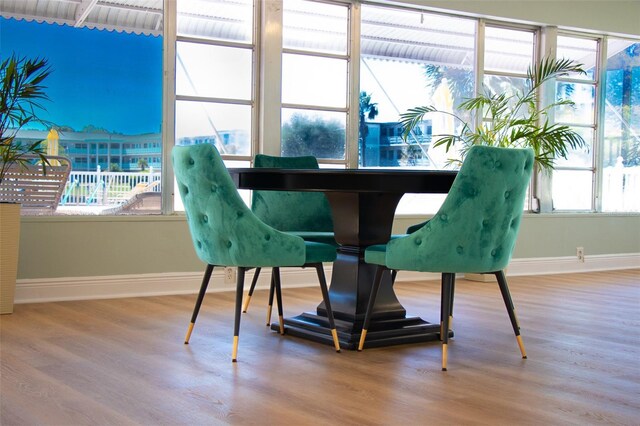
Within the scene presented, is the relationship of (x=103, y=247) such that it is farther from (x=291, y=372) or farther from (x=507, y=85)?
(x=507, y=85)

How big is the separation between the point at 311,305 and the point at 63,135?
195 cm

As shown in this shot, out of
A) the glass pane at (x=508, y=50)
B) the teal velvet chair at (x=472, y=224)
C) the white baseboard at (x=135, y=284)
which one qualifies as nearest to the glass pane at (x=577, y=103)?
the glass pane at (x=508, y=50)

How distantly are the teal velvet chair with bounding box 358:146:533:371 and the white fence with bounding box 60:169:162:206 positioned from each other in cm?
248

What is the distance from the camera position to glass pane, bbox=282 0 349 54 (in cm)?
582

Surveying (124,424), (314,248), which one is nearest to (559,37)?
(314,248)

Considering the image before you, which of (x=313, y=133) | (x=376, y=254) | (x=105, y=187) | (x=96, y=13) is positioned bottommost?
(x=376, y=254)

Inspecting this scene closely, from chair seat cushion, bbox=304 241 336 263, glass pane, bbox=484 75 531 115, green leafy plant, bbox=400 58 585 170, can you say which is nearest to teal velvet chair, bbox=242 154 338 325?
chair seat cushion, bbox=304 241 336 263

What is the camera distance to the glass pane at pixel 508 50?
22.5 ft

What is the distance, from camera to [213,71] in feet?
18.2

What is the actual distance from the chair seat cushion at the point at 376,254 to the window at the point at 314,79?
7.76ft

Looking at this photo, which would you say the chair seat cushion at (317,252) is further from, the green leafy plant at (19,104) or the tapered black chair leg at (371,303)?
the green leafy plant at (19,104)

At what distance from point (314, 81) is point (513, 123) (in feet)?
5.28

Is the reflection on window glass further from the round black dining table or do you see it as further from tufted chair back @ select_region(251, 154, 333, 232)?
the round black dining table

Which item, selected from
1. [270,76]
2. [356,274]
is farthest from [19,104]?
[356,274]
